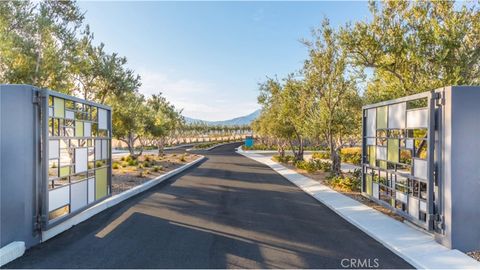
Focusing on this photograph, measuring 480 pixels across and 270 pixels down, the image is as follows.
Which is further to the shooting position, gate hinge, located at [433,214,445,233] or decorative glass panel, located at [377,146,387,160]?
decorative glass panel, located at [377,146,387,160]

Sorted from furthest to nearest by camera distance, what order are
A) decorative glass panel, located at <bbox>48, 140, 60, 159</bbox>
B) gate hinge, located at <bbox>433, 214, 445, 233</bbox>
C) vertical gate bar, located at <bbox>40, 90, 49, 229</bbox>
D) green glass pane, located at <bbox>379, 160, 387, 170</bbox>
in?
green glass pane, located at <bbox>379, 160, 387, 170</bbox> → decorative glass panel, located at <bbox>48, 140, 60, 159</bbox> → vertical gate bar, located at <bbox>40, 90, 49, 229</bbox> → gate hinge, located at <bbox>433, 214, 445, 233</bbox>

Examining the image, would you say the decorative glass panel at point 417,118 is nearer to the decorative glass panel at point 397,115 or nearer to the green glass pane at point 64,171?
the decorative glass panel at point 397,115

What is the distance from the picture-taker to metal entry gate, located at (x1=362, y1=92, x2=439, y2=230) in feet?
22.0

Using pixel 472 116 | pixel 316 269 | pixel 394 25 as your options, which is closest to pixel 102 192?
pixel 316 269

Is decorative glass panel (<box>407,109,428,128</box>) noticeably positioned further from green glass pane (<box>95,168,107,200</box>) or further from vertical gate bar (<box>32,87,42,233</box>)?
green glass pane (<box>95,168,107,200</box>)

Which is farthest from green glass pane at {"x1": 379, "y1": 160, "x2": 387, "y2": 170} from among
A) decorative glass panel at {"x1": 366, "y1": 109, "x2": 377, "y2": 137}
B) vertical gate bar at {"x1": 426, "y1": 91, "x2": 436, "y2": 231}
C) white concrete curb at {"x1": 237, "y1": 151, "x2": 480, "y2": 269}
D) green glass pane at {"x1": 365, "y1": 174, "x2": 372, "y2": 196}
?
vertical gate bar at {"x1": 426, "y1": 91, "x2": 436, "y2": 231}

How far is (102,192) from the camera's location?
10.1 metres

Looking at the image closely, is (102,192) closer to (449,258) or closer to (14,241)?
(14,241)

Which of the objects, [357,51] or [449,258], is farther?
[357,51]

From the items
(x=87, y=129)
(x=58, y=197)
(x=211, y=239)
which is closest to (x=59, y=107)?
(x=87, y=129)

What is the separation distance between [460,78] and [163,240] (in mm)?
10911
